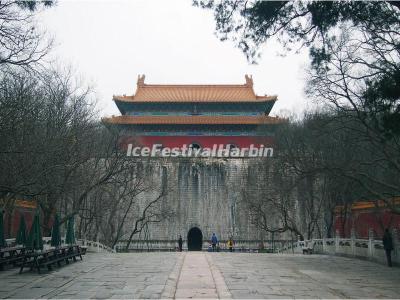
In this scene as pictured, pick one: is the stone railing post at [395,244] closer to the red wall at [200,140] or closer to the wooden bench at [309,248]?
the wooden bench at [309,248]

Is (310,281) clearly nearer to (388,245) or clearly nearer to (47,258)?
(388,245)

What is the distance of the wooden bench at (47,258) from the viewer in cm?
994

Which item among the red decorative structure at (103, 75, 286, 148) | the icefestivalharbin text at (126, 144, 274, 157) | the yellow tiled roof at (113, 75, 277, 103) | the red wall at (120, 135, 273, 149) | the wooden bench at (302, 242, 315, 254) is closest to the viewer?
the wooden bench at (302, 242, 315, 254)

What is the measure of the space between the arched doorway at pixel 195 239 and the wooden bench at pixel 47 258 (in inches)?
634

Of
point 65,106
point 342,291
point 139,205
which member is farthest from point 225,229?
point 342,291

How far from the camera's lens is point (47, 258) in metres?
10.5

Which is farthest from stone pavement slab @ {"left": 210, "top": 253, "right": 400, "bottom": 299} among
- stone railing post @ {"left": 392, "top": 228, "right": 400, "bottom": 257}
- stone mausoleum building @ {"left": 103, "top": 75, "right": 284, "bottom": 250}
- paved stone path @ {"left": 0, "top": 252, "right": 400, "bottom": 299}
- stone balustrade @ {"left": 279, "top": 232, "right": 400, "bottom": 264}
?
stone mausoleum building @ {"left": 103, "top": 75, "right": 284, "bottom": 250}

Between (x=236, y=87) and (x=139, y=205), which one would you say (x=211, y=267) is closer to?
(x=139, y=205)

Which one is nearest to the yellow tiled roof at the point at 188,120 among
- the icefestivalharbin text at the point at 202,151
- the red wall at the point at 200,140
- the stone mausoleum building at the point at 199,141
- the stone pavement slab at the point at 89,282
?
the stone mausoleum building at the point at 199,141

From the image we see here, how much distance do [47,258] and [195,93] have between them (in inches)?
1026

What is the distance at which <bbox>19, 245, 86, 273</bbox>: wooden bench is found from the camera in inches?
391

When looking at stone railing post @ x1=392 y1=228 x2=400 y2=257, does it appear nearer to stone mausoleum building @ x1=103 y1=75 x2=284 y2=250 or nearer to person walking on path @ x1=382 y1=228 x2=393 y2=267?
person walking on path @ x1=382 y1=228 x2=393 y2=267

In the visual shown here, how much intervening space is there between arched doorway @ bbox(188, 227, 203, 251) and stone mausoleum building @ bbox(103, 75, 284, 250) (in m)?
0.06

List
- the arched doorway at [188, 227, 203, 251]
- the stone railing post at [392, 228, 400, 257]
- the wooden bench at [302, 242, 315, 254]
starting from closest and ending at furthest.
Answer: the stone railing post at [392, 228, 400, 257] → the wooden bench at [302, 242, 315, 254] → the arched doorway at [188, 227, 203, 251]
